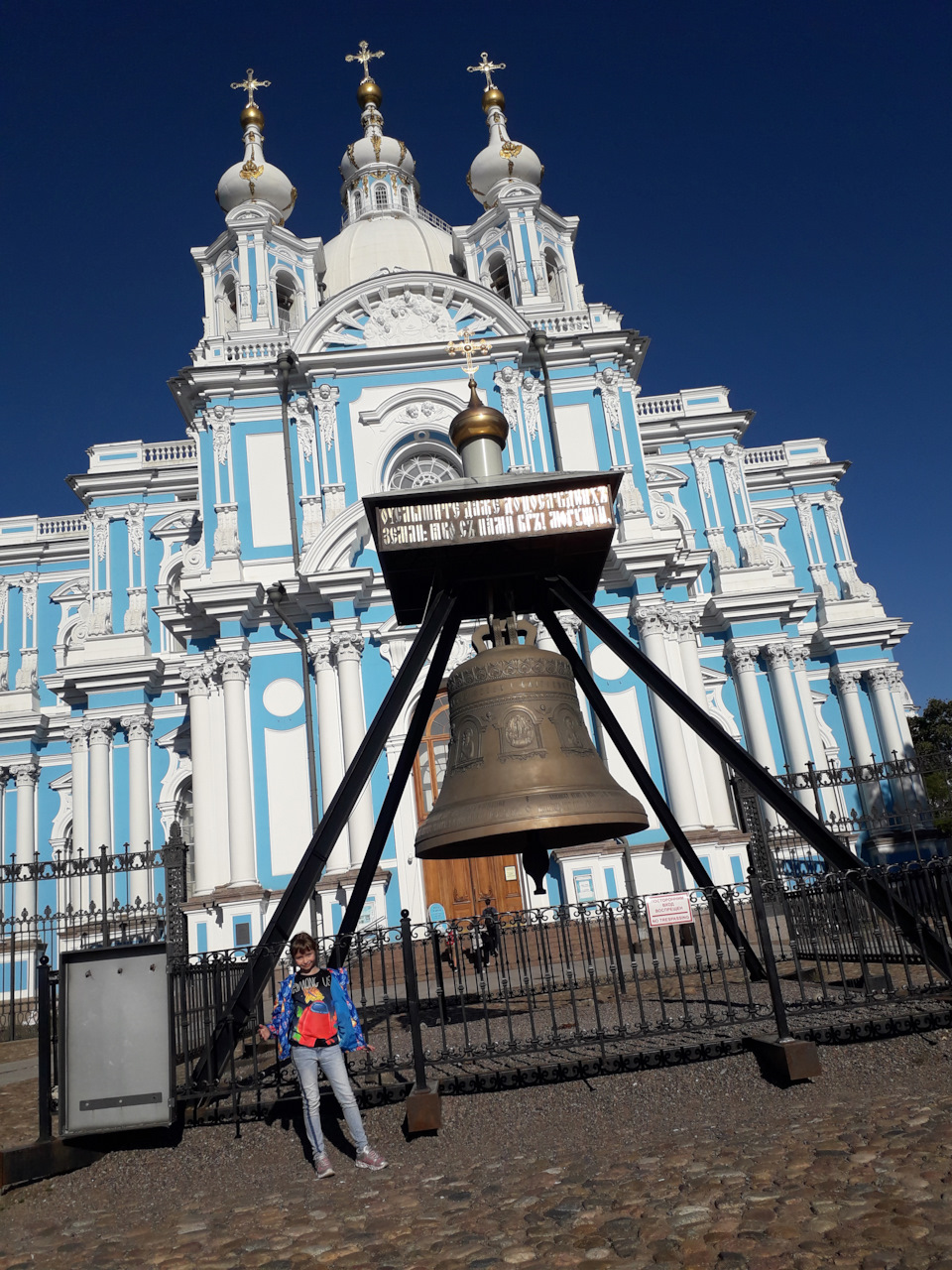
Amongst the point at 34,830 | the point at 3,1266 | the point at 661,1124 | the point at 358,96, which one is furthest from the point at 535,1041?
the point at 358,96

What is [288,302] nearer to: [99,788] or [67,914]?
[99,788]

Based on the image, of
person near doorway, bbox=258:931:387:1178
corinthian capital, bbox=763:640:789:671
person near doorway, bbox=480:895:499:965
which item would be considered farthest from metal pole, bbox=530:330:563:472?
person near doorway, bbox=258:931:387:1178

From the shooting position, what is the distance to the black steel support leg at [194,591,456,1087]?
6.24 metres

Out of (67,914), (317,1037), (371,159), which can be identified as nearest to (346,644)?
(67,914)

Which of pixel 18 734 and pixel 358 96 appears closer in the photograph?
pixel 18 734

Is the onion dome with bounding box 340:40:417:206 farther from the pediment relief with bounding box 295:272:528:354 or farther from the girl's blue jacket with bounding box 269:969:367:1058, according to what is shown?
the girl's blue jacket with bounding box 269:969:367:1058

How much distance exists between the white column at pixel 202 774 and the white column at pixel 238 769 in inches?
14.4

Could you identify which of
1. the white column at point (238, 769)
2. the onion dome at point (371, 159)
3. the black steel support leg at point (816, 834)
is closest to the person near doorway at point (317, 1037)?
the black steel support leg at point (816, 834)

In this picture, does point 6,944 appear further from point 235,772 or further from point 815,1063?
point 815,1063

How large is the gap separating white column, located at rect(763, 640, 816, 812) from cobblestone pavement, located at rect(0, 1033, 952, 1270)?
1623cm

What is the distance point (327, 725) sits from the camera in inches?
698

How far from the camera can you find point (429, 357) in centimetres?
2031

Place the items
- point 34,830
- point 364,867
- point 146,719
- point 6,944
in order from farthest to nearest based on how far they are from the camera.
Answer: point 34,830 → point 146,719 → point 6,944 → point 364,867

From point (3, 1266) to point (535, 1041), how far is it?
3.24 meters
